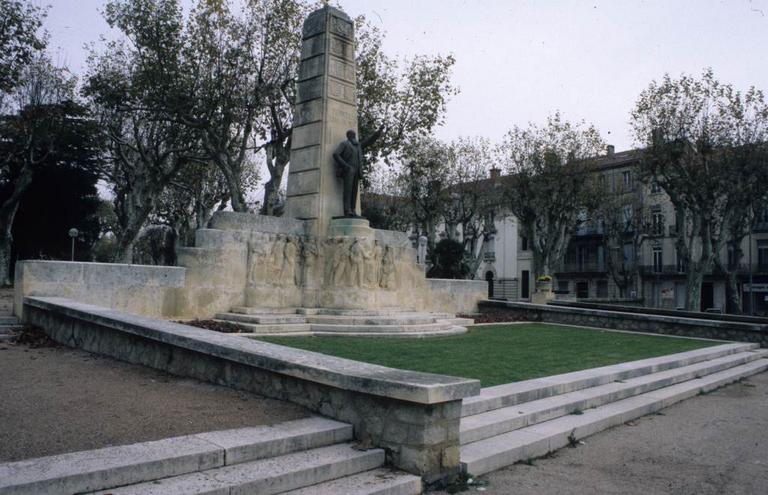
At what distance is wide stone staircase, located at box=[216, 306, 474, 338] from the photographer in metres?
12.5

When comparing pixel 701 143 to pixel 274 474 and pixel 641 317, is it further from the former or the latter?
pixel 274 474

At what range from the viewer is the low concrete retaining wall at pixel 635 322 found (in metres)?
16.0

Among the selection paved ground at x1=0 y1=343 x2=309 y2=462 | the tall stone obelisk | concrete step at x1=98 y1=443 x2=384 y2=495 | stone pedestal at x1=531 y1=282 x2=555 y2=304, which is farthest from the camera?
stone pedestal at x1=531 y1=282 x2=555 y2=304

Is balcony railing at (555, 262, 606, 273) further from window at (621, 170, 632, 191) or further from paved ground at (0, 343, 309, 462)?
paved ground at (0, 343, 309, 462)

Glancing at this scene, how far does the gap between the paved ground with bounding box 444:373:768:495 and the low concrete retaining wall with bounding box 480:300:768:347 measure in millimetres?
8842

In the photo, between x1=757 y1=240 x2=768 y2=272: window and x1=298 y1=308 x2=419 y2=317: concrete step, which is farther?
x1=757 y1=240 x2=768 y2=272: window

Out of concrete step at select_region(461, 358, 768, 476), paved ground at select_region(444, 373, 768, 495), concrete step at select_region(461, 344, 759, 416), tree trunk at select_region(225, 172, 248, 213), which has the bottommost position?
paved ground at select_region(444, 373, 768, 495)

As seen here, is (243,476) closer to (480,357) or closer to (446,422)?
(446,422)

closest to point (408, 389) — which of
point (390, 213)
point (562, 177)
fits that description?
point (562, 177)

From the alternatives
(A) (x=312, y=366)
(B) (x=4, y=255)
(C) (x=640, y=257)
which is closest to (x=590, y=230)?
(C) (x=640, y=257)

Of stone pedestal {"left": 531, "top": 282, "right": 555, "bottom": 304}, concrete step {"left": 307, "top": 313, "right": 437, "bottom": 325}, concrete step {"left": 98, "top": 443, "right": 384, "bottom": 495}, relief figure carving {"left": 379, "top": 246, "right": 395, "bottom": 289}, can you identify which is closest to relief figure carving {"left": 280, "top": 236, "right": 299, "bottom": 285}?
concrete step {"left": 307, "top": 313, "right": 437, "bottom": 325}

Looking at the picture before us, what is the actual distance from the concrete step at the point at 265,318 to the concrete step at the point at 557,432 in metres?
7.05

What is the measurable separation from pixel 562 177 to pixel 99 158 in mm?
25129

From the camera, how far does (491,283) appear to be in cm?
5994
